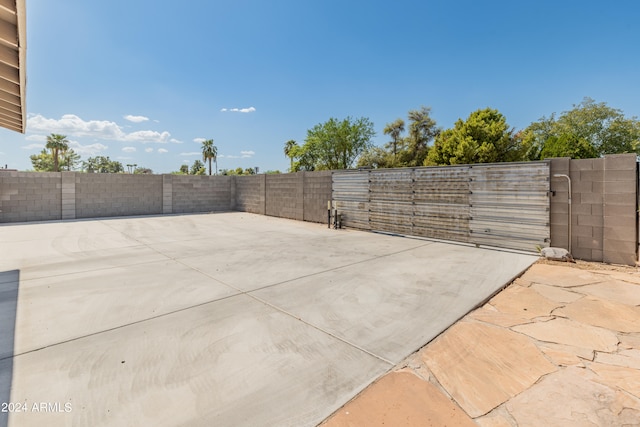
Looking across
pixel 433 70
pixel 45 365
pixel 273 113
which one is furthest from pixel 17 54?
pixel 273 113

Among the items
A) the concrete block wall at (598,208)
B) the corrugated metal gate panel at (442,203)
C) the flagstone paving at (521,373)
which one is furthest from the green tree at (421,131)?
the flagstone paving at (521,373)

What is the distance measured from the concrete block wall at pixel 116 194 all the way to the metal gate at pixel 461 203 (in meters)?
10.4

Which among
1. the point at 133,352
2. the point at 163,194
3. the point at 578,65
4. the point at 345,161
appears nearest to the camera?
the point at 133,352

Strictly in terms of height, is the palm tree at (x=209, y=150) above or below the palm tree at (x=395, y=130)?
above

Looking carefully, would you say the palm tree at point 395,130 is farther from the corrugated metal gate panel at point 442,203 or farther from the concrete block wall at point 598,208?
the concrete block wall at point 598,208

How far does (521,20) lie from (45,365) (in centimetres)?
1692

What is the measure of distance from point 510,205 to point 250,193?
1193 cm

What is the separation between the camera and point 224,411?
5.20 ft

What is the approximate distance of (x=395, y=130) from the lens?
27297 millimetres

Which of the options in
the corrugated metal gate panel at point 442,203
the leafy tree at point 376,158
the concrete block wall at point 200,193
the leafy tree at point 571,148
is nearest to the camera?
the corrugated metal gate panel at point 442,203

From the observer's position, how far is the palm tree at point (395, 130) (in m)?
27.0

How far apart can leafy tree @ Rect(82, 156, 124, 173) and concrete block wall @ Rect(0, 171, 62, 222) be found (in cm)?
6836

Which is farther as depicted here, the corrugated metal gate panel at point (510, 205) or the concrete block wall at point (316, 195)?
the concrete block wall at point (316, 195)

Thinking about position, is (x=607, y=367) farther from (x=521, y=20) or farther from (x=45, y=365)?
(x=521, y=20)
